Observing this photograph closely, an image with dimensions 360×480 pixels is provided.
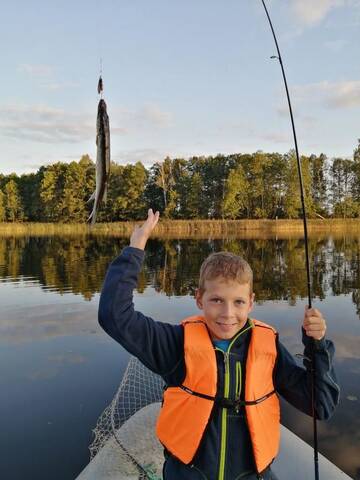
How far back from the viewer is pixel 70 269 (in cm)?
2184

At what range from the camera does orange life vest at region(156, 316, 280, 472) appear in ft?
7.42

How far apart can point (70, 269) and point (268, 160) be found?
4928 centimetres

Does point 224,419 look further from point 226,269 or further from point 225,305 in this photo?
point 226,269

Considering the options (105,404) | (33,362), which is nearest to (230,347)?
(105,404)

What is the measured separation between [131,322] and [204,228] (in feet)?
→ 162

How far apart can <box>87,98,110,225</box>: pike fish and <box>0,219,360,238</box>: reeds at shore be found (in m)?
47.0

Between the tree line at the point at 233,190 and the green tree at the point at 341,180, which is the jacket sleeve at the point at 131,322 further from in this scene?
the green tree at the point at 341,180

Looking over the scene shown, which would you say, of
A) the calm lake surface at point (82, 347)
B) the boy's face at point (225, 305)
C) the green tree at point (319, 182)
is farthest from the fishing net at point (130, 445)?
the green tree at point (319, 182)

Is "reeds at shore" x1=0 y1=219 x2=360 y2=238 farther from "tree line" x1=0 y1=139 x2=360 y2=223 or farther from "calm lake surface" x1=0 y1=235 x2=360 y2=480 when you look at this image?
"calm lake surface" x1=0 y1=235 x2=360 y2=480

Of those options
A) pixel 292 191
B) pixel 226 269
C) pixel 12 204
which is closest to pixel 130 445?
pixel 226 269

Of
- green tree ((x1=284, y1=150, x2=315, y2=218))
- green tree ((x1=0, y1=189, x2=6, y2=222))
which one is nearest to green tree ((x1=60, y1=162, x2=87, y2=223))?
green tree ((x1=0, y1=189, x2=6, y2=222))

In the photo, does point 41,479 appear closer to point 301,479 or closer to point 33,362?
point 301,479

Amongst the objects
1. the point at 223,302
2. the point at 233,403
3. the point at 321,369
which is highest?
the point at 223,302

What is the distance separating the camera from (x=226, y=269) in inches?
91.6
